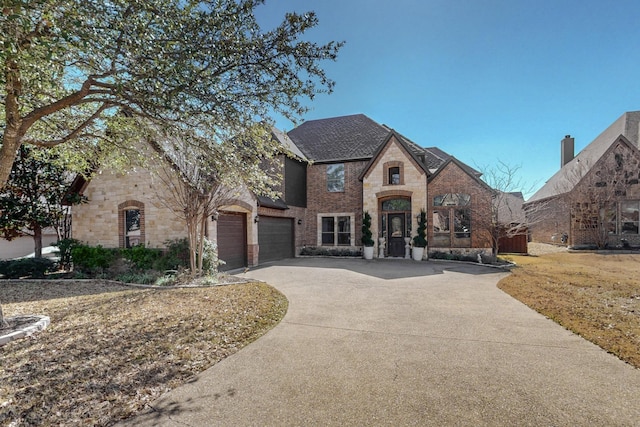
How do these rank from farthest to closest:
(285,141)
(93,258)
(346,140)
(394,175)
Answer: (346,140)
(394,175)
(93,258)
(285,141)

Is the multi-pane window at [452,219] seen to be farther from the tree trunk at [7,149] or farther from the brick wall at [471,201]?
the tree trunk at [7,149]

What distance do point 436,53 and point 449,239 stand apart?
31.5 feet

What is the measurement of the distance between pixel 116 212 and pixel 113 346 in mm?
9186

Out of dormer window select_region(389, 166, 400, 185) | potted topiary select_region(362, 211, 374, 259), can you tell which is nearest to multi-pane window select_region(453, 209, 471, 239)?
dormer window select_region(389, 166, 400, 185)

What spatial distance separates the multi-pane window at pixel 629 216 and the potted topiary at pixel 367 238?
17.4 metres

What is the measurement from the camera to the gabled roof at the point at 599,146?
20719 mm

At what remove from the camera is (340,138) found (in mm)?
20250

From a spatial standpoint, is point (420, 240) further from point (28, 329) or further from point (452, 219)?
point (28, 329)

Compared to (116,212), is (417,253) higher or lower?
lower

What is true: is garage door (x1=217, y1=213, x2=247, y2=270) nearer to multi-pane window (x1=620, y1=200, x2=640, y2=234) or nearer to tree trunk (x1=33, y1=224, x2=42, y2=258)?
Result: tree trunk (x1=33, y1=224, x2=42, y2=258)

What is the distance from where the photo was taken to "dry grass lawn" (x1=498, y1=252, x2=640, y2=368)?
471 centimetres

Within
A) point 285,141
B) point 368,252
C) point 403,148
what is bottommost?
point 368,252

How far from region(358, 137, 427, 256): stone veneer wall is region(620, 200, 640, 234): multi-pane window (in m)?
14.8

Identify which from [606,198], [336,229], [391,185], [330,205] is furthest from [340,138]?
[606,198]
